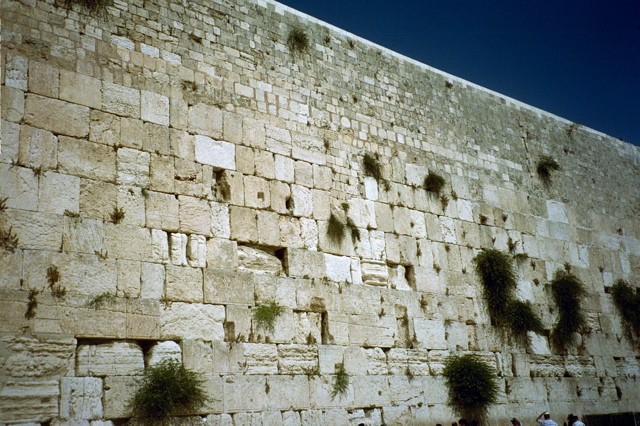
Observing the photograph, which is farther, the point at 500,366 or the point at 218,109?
the point at 500,366

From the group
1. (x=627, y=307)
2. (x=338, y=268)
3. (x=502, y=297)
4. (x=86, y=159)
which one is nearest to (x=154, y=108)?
(x=86, y=159)

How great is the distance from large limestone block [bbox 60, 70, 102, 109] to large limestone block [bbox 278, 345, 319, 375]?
3563 mm

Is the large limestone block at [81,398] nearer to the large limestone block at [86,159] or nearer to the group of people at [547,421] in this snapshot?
the large limestone block at [86,159]

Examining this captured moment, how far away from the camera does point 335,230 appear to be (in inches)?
358

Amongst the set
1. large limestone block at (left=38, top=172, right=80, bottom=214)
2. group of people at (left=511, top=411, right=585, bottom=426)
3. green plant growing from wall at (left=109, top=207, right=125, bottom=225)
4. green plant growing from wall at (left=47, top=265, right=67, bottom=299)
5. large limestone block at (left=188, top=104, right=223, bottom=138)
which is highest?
large limestone block at (left=188, top=104, right=223, bottom=138)

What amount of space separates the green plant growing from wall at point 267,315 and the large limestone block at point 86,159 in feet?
7.44

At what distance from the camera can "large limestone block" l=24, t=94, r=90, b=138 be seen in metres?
7.09

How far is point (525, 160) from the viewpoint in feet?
41.4

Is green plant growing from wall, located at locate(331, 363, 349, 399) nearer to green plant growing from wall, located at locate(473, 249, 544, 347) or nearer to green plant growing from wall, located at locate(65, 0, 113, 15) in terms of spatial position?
green plant growing from wall, located at locate(473, 249, 544, 347)

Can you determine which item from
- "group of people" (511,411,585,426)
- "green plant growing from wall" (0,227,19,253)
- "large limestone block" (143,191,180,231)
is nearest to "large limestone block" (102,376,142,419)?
"green plant growing from wall" (0,227,19,253)

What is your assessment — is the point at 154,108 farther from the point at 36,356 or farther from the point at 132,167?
the point at 36,356

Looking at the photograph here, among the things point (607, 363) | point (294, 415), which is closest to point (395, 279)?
point (294, 415)

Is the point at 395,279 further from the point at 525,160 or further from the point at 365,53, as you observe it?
the point at 525,160

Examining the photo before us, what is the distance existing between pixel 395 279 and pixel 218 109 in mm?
3438
